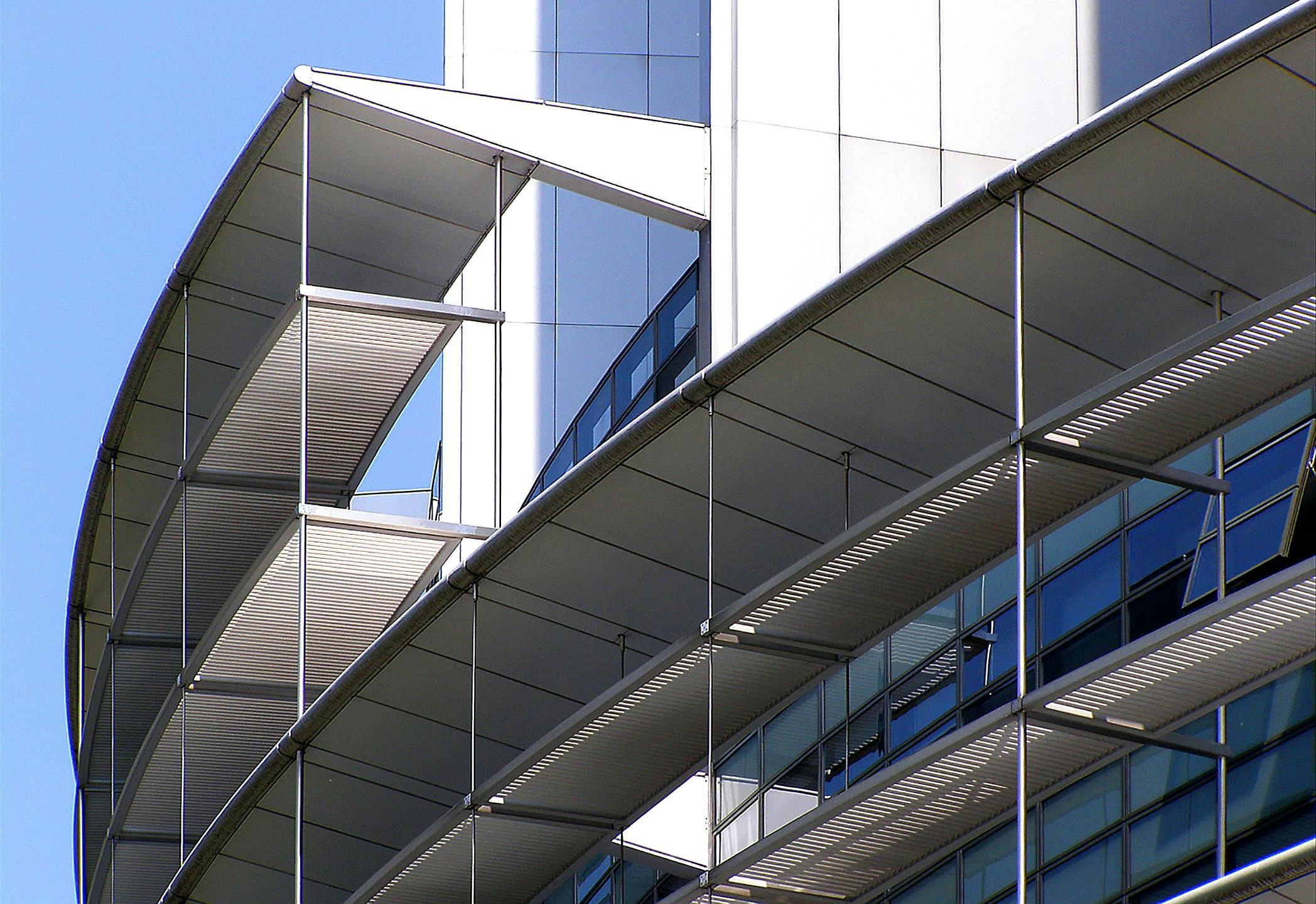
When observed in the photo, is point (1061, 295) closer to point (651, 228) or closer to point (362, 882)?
point (362, 882)

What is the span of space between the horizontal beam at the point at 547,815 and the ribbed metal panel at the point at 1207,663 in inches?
246

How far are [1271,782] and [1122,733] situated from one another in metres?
5.44

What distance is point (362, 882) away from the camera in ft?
76.0

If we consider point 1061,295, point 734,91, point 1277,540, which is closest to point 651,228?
point 734,91

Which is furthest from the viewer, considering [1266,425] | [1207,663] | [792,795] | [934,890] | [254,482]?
[254,482]

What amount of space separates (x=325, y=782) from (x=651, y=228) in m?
11.0

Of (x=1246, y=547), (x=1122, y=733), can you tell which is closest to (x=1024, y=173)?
(x=1122, y=733)

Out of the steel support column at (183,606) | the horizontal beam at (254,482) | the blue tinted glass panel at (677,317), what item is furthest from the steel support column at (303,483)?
the blue tinted glass panel at (677,317)

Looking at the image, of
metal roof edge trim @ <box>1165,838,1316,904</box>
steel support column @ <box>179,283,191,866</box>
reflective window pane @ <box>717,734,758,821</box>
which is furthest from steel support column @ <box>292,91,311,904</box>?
metal roof edge trim @ <box>1165,838,1316,904</box>

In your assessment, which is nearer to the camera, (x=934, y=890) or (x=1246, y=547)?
(x=1246, y=547)

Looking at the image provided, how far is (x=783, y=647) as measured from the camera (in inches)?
661

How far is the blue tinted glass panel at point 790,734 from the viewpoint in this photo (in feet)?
78.1

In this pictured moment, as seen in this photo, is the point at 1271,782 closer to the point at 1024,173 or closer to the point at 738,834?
the point at 738,834

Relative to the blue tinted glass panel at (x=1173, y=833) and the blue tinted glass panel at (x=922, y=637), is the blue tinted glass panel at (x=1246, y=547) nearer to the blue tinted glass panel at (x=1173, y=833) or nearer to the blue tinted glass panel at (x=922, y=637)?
the blue tinted glass panel at (x=1173, y=833)
